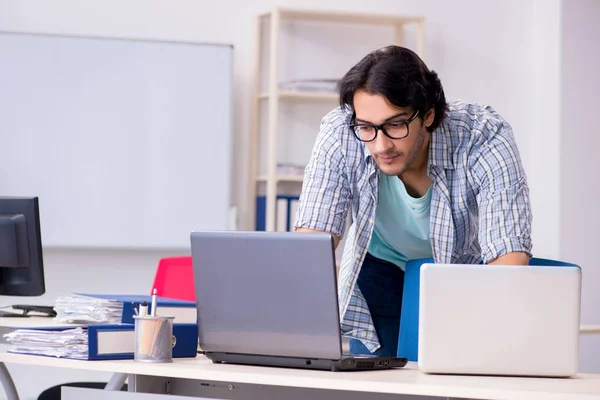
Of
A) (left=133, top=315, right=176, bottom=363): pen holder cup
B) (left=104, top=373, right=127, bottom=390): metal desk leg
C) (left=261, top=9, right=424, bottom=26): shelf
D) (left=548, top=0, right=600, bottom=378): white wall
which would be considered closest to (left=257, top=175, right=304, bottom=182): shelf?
(left=261, top=9, right=424, bottom=26): shelf

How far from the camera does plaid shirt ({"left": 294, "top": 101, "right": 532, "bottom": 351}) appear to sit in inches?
72.7

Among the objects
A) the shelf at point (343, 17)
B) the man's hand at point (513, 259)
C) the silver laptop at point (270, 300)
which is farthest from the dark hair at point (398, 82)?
the shelf at point (343, 17)

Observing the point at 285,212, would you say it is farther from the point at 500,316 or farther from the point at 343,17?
the point at 500,316

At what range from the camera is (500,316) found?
4.62 ft

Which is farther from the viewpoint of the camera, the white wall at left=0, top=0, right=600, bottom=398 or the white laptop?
the white wall at left=0, top=0, right=600, bottom=398

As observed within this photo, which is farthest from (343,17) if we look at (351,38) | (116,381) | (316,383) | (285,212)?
(316,383)

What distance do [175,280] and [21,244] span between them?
0.81 metres

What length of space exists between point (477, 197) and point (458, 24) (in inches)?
107

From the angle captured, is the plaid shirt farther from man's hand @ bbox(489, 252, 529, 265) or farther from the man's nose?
the man's nose

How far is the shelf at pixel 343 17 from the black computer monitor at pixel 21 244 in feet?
7.03

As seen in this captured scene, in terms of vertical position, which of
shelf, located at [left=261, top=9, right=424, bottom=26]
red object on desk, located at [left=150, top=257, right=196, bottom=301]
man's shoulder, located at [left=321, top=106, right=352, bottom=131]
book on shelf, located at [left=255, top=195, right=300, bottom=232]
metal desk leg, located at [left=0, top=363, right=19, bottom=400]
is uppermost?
shelf, located at [left=261, top=9, right=424, bottom=26]

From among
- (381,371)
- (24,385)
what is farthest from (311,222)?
(24,385)

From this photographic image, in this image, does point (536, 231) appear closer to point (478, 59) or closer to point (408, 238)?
point (478, 59)

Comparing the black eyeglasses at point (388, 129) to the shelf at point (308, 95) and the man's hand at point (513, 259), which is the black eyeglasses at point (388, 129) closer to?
the man's hand at point (513, 259)
